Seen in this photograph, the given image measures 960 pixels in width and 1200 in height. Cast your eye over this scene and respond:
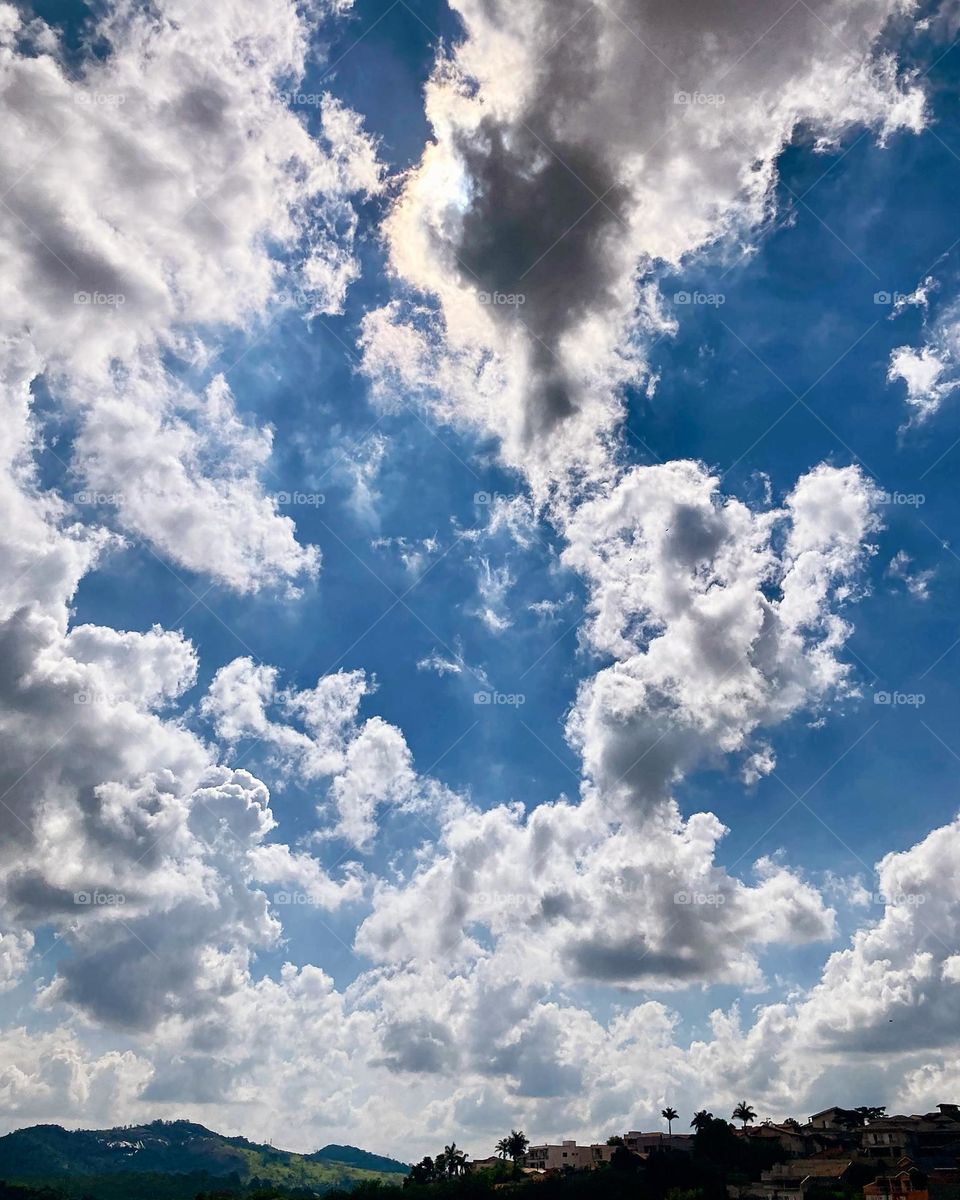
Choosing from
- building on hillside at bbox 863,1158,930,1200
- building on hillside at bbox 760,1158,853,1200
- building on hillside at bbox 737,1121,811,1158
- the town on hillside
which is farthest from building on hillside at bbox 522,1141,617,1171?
building on hillside at bbox 863,1158,930,1200

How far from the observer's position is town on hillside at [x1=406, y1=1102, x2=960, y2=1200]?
372 ft

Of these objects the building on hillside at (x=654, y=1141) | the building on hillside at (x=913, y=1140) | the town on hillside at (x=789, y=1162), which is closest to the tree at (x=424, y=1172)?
the town on hillside at (x=789, y=1162)

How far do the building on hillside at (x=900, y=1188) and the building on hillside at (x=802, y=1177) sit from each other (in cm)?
896

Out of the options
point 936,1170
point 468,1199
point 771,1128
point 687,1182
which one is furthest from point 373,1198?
point 936,1170

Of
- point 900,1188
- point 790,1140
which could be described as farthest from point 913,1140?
point 900,1188

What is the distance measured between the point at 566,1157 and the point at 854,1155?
220 feet

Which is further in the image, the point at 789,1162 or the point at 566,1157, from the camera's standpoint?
the point at 566,1157

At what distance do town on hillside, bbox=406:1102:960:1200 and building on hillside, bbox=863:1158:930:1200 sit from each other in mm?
107

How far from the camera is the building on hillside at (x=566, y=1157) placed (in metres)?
171

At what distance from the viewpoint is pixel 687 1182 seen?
4589 inches

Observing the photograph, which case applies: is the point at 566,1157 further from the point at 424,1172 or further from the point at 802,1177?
the point at 802,1177

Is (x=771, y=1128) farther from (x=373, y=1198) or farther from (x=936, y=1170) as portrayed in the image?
(x=373, y=1198)

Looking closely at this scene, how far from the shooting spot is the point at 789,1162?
13038 centimetres

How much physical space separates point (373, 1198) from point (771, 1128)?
70175mm
